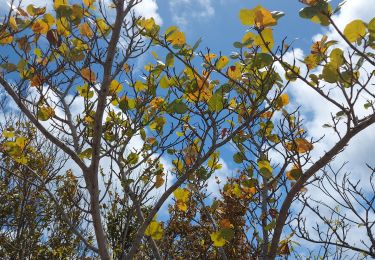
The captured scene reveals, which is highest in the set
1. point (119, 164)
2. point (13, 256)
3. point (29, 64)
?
point (13, 256)

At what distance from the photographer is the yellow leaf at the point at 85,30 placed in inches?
99.9

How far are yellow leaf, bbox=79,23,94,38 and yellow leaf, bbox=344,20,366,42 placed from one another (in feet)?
5.26

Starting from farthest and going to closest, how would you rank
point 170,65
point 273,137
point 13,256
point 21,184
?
1. point 21,184
2. point 13,256
3. point 273,137
4. point 170,65

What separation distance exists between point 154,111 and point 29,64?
3.02ft

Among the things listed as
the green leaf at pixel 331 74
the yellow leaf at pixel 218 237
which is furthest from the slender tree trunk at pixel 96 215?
the green leaf at pixel 331 74

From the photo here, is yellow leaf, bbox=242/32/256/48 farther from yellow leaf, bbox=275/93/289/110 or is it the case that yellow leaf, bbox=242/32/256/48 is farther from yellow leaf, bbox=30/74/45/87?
yellow leaf, bbox=30/74/45/87

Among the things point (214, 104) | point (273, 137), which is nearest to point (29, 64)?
point (214, 104)

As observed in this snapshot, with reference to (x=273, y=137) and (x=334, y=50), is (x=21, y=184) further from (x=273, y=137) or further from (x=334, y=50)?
(x=334, y=50)

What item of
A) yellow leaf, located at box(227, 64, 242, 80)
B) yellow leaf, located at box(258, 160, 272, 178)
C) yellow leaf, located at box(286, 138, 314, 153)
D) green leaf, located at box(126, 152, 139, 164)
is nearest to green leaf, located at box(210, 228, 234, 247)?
yellow leaf, located at box(258, 160, 272, 178)

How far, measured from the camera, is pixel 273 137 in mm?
2852

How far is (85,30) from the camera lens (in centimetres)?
254

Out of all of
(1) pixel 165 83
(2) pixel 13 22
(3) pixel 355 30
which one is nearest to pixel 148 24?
(1) pixel 165 83

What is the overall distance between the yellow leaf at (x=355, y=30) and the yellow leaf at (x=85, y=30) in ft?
5.26

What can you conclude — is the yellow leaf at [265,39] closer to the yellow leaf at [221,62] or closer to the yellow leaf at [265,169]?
the yellow leaf at [221,62]
